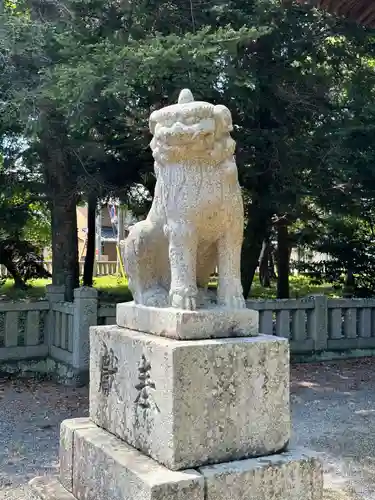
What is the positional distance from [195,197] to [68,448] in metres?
1.66

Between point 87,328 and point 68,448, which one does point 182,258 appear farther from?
point 87,328

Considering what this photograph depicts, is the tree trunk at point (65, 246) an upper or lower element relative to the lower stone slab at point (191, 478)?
upper

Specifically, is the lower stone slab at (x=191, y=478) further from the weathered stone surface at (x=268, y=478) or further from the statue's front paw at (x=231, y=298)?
the statue's front paw at (x=231, y=298)

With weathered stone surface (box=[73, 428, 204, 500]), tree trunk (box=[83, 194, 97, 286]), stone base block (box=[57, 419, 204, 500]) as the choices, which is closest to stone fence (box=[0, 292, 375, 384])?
stone base block (box=[57, 419, 204, 500])

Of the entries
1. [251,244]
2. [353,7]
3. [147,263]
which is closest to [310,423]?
[147,263]

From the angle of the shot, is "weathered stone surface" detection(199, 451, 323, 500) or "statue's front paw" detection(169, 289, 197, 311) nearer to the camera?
"weathered stone surface" detection(199, 451, 323, 500)

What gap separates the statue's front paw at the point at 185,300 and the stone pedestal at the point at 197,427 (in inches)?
3.0

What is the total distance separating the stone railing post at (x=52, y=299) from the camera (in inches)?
313

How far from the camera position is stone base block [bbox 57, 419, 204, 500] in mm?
2443

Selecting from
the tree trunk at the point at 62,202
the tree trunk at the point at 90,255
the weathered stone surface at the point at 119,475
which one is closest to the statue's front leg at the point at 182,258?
the weathered stone surface at the point at 119,475

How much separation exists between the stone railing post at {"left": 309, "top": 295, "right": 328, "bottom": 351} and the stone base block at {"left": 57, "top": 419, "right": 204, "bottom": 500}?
18.6 ft

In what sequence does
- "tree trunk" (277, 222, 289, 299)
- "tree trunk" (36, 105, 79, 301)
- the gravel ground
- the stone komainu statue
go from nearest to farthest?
the stone komainu statue < the gravel ground < "tree trunk" (36, 105, 79, 301) < "tree trunk" (277, 222, 289, 299)

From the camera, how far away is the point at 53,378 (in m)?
7.62

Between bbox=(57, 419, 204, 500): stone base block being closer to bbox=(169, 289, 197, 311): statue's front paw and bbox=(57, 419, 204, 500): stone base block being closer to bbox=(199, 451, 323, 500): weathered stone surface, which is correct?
bbox=(199, 451, 323, 500): weathered stone surface
